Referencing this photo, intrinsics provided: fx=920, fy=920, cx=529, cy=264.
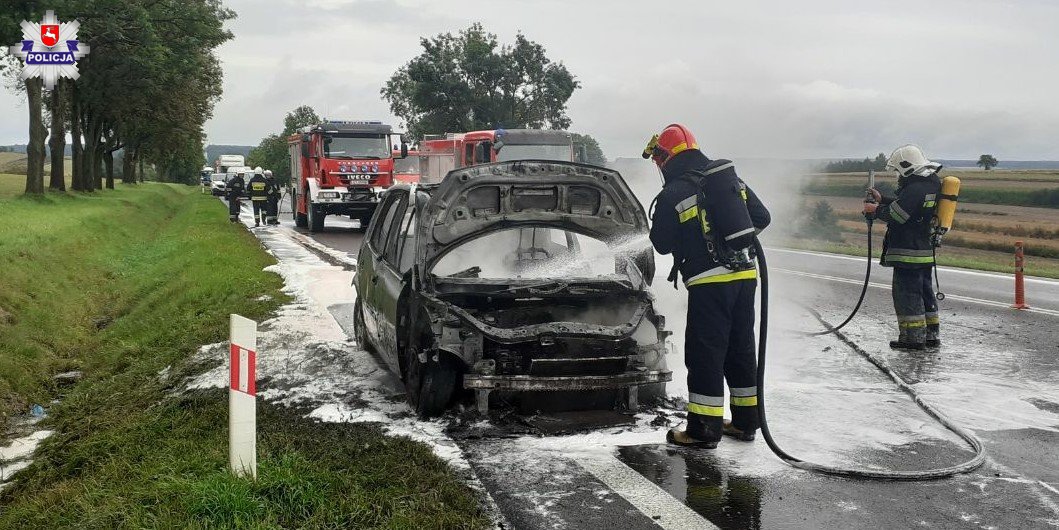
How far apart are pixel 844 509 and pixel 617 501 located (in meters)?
1.11

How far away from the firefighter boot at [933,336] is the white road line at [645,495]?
16.7 ft

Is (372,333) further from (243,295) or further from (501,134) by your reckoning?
(501,134)

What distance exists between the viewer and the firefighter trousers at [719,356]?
5.50m

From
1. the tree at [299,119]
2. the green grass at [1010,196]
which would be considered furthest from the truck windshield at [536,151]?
the tree at [299,119]

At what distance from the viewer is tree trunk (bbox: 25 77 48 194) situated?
29844 millimetres

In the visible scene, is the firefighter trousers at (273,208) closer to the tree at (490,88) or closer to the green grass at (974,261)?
the green grass at (974,261)

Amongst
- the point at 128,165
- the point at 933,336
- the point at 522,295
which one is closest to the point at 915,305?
the point at 933,336

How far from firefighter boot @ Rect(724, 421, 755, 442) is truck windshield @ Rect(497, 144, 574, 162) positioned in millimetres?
16029

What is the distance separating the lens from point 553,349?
5.79 m

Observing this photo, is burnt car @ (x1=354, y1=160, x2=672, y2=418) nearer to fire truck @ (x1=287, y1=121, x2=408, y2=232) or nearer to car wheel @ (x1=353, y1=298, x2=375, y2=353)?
car wheel @ (x1=353, y1=298, x2=375, y2=353)

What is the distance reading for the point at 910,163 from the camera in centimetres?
891

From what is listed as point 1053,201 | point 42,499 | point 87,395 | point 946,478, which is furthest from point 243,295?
point 1053,201

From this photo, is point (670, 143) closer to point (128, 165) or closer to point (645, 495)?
point (645, 495)

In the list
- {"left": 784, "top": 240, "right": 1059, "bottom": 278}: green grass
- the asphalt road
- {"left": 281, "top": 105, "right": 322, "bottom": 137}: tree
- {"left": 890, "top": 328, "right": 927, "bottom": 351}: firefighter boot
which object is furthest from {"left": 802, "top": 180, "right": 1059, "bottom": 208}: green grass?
{"left": 281, "top": 105, "right": 322, "bottom": 137}: tree
